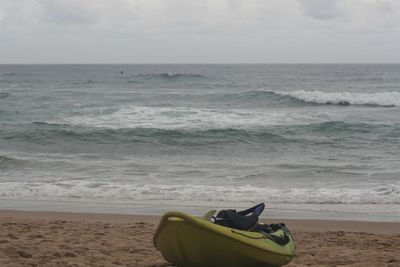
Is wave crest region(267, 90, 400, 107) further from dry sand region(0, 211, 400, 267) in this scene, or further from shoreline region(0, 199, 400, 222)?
dry sand region(0, 211, 400, 267)

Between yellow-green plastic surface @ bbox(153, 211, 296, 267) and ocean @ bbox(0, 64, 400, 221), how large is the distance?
3933mm

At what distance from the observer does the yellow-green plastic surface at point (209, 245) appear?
529 cm

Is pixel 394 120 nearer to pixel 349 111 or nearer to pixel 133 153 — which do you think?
pixel 349 111

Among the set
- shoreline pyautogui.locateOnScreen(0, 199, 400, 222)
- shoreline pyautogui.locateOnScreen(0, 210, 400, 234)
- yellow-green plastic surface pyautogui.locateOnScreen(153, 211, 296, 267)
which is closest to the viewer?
yellow-green plastic surface pyautogui.locateOnScreen(153, 211, 296, 267)

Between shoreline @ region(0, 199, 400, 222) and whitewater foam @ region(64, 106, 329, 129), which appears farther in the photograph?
whitewater foam @ region(64, 106, 329, 129)

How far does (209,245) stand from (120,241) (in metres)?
2.17

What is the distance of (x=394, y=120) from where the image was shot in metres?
25.2

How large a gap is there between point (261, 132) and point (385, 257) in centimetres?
1456

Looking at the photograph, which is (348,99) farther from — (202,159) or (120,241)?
(120,241)

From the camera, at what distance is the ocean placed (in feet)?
34.4

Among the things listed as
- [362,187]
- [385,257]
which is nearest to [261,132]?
[362,187]

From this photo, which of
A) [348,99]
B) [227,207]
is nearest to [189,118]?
[348,99]

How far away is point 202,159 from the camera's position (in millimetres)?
16141

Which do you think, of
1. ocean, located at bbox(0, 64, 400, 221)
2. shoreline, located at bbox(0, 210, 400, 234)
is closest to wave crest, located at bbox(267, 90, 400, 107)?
ocean, located at bbox(0, 64, 400, 221)
